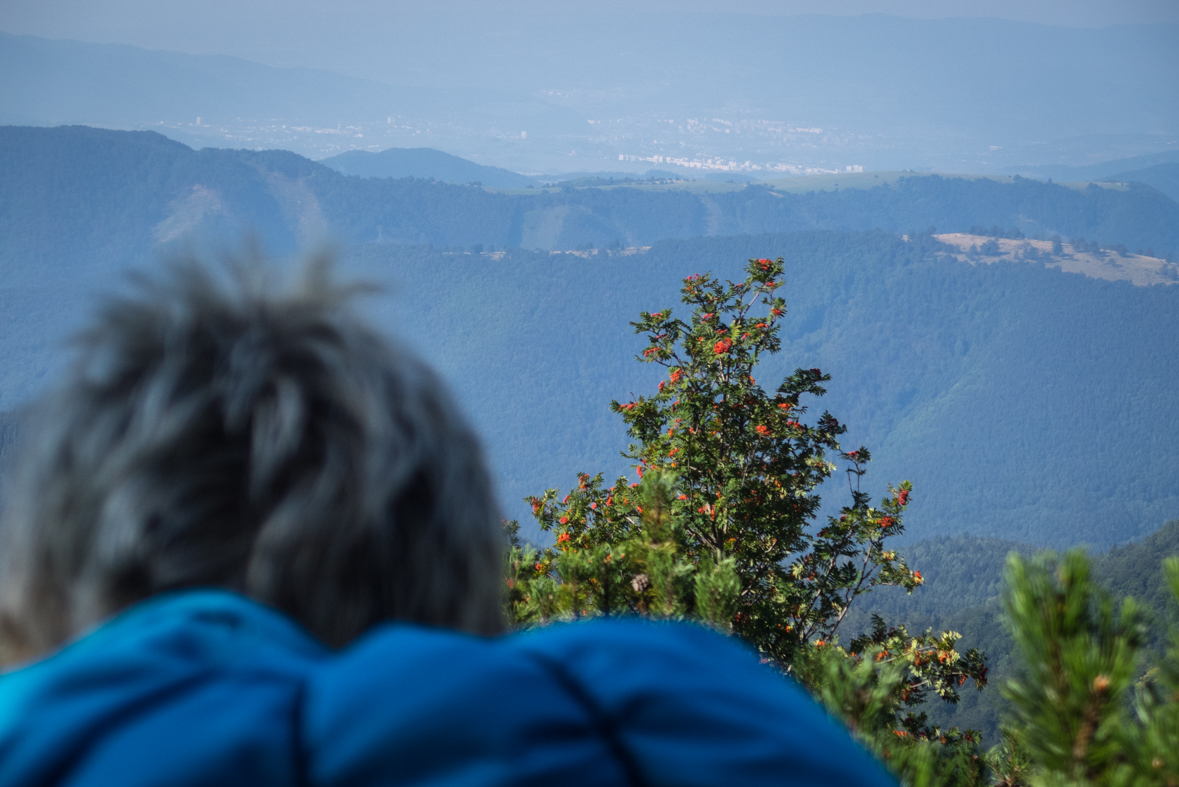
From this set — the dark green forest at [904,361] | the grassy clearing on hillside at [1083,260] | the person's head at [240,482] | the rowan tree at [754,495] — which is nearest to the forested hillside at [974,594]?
the person's head at [240,482]

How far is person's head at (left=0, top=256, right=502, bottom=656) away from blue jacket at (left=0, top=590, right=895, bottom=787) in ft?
0.27

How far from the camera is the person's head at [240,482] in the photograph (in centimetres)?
67

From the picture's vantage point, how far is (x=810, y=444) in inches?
286

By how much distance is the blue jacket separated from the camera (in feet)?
1.58

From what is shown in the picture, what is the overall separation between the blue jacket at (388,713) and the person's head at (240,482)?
8 centimetres

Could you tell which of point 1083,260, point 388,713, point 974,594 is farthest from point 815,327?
point 388,713

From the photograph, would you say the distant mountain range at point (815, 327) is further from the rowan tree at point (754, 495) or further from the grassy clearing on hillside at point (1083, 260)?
the rowan tree at point (754, 495)

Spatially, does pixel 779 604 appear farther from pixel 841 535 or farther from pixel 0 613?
pixel 0 613

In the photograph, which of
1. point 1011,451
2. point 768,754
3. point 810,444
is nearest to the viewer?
point 768,754

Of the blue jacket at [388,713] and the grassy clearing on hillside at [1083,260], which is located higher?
the grassy clearing on hillside at [1083,260]

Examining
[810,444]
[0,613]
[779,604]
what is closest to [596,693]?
[0,613]

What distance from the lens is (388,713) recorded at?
1.62 feet

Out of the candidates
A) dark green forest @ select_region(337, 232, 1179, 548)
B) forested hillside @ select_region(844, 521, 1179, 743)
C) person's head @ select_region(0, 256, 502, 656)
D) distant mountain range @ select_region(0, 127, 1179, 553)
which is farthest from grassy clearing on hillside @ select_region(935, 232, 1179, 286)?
person's head @ select_region(0, 256, 502, 656)

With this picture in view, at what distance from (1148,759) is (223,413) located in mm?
1075
